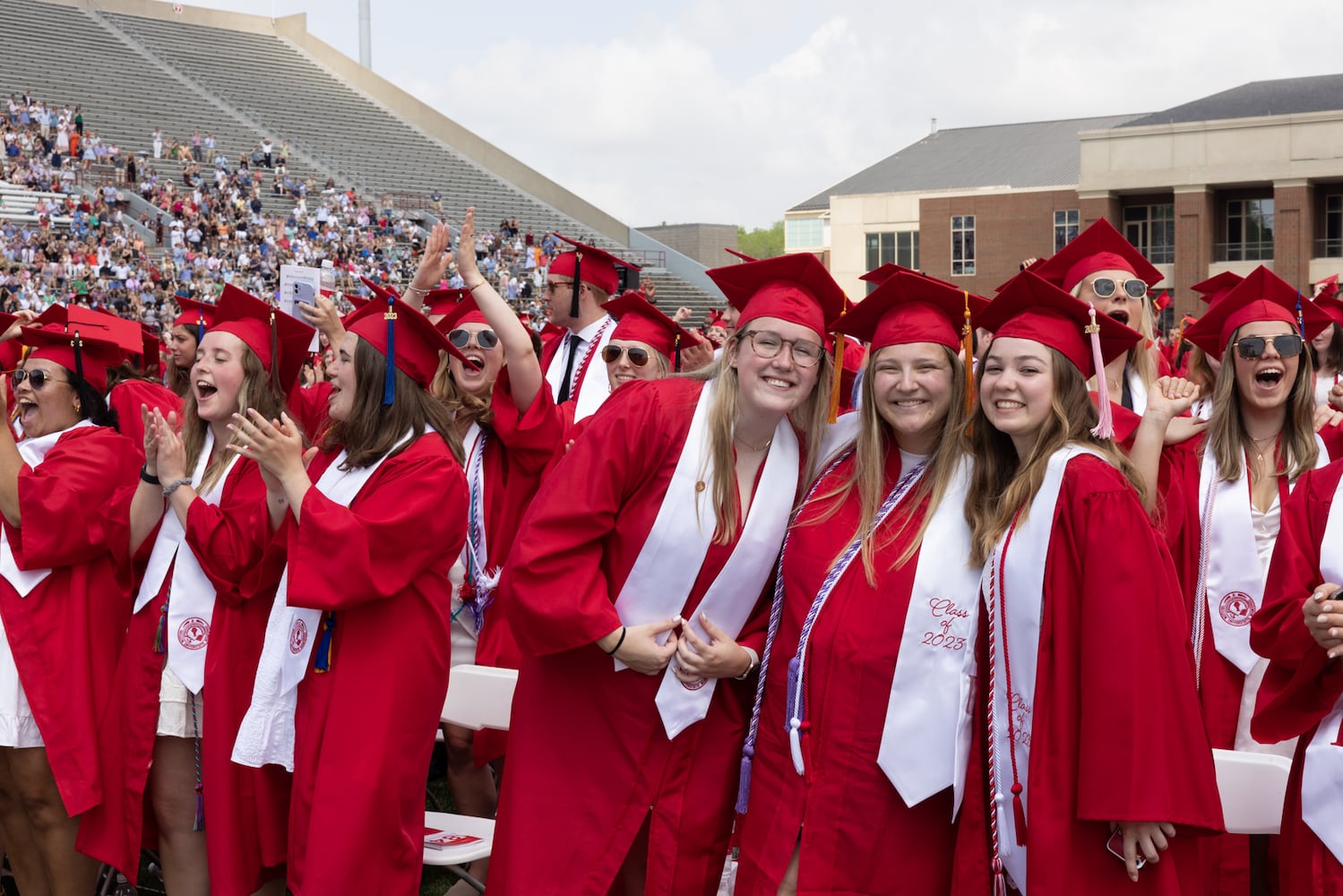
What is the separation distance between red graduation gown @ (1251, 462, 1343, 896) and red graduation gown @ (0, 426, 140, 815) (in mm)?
3331

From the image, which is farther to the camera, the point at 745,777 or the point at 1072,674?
the point at 745,777

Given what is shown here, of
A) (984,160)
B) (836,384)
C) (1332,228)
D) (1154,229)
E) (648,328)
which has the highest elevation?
(984,160)

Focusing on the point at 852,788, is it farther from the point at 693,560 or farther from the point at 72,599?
the point at 72,599

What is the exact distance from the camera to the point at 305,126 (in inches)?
1527

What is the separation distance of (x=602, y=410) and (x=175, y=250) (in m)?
24.5

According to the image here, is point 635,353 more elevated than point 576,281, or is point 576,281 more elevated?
point 576,281

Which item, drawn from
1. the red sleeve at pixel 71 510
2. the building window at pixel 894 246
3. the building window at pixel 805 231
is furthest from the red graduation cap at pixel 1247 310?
the building window at pixel 805 231

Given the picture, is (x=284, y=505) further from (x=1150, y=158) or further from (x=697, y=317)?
(x=1150, y=158)

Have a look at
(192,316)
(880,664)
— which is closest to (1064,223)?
(192,316)

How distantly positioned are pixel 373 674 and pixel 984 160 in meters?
60.6

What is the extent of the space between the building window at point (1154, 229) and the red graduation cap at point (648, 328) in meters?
43.5

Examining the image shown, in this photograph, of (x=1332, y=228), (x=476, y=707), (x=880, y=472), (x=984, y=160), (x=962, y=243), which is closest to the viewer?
(x=880, y=472)

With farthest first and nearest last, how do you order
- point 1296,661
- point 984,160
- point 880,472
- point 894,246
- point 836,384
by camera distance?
1. point 984,160
2. point 894,246
3. point 836,384
4. point 880,472
5. point 1296,661

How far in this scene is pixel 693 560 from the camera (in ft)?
11.2
